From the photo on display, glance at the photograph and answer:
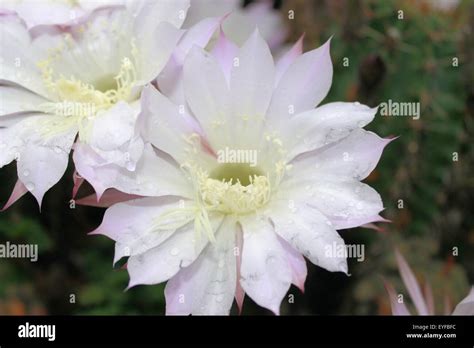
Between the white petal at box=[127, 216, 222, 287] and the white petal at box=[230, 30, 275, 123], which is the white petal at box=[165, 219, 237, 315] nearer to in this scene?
the white petal at box=[127, 216, 222, 287]

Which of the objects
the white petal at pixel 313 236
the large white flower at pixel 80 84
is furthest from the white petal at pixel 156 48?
the white petal at pixel 313 236

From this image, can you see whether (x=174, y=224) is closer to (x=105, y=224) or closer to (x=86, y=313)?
(x=105, y=224)

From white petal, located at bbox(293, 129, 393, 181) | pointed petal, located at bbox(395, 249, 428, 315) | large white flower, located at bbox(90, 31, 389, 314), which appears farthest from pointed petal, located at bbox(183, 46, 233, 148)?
pointed petal, located at bbox(395, 249, 428, 315)

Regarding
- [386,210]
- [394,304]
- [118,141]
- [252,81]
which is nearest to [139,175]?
[118,141]

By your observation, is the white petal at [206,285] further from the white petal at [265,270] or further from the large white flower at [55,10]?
the large white flower at [55,10]
